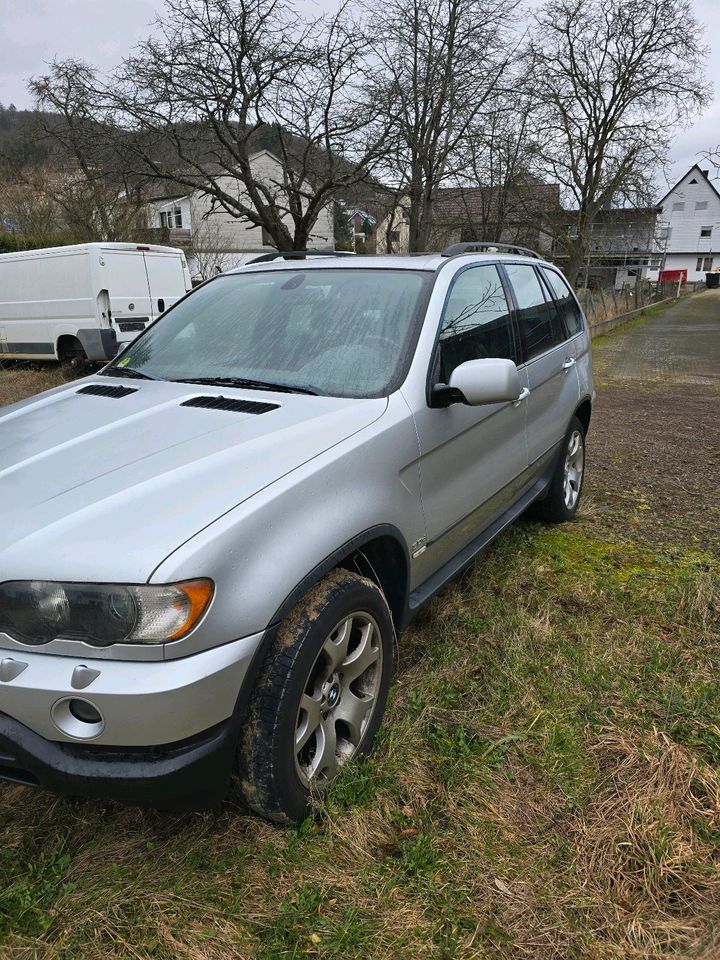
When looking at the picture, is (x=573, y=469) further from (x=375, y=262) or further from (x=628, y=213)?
(x=628, y=213)

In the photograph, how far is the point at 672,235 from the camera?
7538cm

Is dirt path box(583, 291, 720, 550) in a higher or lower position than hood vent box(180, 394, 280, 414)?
lower

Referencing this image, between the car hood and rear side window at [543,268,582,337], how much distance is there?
98.9 inches

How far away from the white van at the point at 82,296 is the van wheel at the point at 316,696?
8.90 metres

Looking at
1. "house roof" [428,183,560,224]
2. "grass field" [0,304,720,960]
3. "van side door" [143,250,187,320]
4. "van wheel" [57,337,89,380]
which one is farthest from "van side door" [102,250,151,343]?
"house roof" [428,183,560,224]

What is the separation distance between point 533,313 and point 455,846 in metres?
2.88

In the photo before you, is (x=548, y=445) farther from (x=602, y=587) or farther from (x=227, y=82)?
(x=227, y=82)

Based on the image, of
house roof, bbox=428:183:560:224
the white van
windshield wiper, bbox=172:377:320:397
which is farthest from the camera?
house roof, bbox=428:183:560:224

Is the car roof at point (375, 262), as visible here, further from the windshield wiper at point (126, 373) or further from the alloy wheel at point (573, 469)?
the alloy wheel at point (573, 469)

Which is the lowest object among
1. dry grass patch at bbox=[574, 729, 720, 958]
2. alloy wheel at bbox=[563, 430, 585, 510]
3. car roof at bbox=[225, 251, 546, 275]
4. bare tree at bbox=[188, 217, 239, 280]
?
dry grass patch at bbox=[574, 729, 720, 958]

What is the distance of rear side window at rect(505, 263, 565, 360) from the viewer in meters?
3.83

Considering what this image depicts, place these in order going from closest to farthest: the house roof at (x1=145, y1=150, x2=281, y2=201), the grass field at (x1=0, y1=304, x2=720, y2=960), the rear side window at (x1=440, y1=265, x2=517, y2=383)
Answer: the grass field at (x1=0, y1=304, x2=720, y2=960)
the rear side window at (x1=440, y1=265, x2=517, y2=383)
the house roof at (x1=145, y1=150, x2=281, y2=201)

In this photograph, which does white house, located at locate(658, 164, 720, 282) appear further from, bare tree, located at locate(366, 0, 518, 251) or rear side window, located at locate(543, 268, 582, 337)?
rear side window, located at locate(543, 268, 582, 337)

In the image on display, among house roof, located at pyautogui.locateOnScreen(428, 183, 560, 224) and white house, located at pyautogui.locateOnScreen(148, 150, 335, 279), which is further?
white house, located at pyautogui.locateOnScreen(148, 150, 335, 279)
